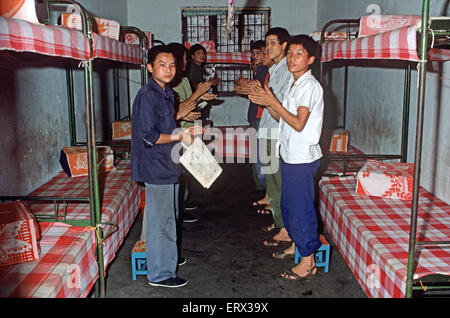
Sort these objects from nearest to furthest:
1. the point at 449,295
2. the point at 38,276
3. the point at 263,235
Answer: the point at 38,276
the point at 449,295
the point at 263,235

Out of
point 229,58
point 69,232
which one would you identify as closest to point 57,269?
point 69,232

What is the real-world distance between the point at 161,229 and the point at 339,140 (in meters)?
3.24

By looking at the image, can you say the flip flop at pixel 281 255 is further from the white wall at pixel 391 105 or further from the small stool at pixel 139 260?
the white wall at pixel 391 105

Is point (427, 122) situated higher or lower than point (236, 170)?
higher

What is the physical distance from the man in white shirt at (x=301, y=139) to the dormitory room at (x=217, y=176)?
11mm

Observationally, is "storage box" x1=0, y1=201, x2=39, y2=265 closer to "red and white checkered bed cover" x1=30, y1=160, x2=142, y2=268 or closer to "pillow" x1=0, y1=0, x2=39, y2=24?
"red and white checkered bed cover" x1=30, y1=160, x2=142, y2=268

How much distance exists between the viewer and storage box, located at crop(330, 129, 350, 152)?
17.6 feet

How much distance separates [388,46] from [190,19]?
7.83m

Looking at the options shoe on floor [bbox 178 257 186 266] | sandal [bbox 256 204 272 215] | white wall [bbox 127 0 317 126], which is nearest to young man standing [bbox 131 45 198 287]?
shoe on floor [bbox 178 257 186 266]

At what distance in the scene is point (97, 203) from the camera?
109 inches

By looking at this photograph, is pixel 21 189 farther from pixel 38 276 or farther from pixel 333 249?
pixel 333 249

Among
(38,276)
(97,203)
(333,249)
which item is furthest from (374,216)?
(38,276)

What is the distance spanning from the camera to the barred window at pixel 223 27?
9.53 meters

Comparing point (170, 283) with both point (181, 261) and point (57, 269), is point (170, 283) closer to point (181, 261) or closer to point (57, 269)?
point (181, 261)
